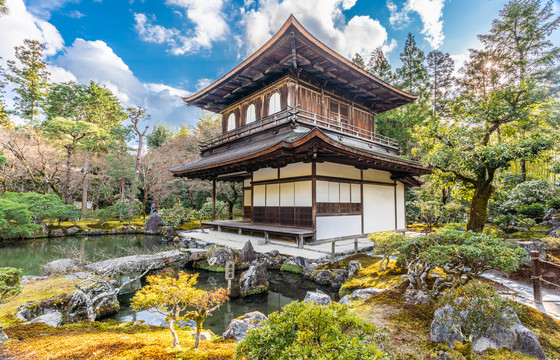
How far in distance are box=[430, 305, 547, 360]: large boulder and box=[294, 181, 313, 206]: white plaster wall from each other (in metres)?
6.06

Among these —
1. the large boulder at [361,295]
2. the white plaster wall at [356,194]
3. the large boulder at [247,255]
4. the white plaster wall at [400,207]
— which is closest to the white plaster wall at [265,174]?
the white plaster wall at [356,194]

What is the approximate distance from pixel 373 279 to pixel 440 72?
1053 inches

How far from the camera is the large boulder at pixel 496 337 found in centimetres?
267

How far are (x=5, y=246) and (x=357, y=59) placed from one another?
30.7m

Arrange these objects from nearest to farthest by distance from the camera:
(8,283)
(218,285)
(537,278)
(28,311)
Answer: (8,283) < (537,278) < (28,311) < (218,285)

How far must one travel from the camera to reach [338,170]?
31.8 feet

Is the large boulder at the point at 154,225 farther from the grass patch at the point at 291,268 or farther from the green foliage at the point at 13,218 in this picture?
the grass patch at the point at 291,268

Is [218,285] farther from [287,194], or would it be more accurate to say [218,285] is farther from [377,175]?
[377,175]

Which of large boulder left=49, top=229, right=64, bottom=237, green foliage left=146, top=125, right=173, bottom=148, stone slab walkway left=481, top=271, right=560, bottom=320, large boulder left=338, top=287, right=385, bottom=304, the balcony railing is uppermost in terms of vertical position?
green foliage left=146, top=125, right=173, bottom=148

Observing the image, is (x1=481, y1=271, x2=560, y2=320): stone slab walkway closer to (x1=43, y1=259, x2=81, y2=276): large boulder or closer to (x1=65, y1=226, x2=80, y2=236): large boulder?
(x1=43, y1=259, x2=81, y2=276): large boulder

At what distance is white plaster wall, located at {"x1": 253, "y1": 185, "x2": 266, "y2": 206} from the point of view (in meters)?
11.2

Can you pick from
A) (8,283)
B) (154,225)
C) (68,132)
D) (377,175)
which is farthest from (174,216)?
(8,283)

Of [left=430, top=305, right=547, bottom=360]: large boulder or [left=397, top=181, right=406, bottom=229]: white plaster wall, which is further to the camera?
[left=397, top=181, right=406, bottom=229]: white plaster wall

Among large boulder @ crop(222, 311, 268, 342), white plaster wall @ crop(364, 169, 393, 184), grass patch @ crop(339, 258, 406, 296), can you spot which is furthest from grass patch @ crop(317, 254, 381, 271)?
white plaster wall @ crop(364, 169, 393, 184)
